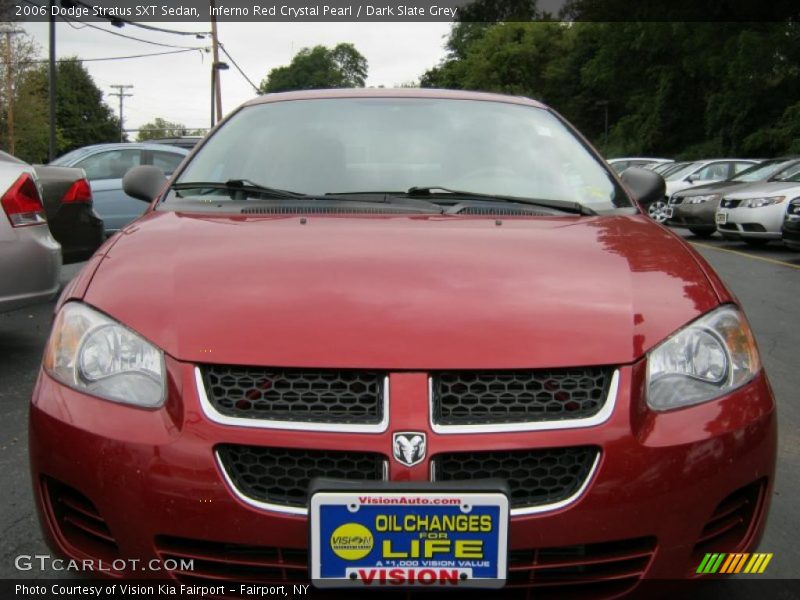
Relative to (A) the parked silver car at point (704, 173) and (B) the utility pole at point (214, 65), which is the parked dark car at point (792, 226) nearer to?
(A) the parked silver car at point (704, 173)

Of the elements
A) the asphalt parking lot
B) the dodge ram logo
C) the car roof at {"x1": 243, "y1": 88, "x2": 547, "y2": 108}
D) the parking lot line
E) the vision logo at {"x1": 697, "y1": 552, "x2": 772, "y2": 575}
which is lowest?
the asphalt parking lot

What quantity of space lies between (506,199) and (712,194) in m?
12.6

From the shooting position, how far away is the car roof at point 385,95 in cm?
348

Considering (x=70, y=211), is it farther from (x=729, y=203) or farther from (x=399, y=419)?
(x=729, y=203)

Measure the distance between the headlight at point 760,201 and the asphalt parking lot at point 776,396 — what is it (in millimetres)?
2417

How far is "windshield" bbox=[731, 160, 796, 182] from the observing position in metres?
13.8

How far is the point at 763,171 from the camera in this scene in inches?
566

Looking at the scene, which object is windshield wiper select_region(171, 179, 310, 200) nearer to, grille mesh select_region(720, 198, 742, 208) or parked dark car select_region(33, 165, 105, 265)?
parked dark car select_region(33, 165, 105, 265)

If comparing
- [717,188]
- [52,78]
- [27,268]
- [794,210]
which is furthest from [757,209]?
[52,78]

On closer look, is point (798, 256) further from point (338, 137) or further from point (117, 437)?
point (117, 437)

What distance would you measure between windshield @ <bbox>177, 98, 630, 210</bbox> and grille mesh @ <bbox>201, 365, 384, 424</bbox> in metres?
1.16

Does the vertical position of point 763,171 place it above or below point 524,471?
above

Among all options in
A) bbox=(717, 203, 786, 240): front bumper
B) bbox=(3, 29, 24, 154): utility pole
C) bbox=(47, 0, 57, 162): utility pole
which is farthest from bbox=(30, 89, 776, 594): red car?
bbox=(3, 29, 24, 154): utility pole

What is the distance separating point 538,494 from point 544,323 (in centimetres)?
37
